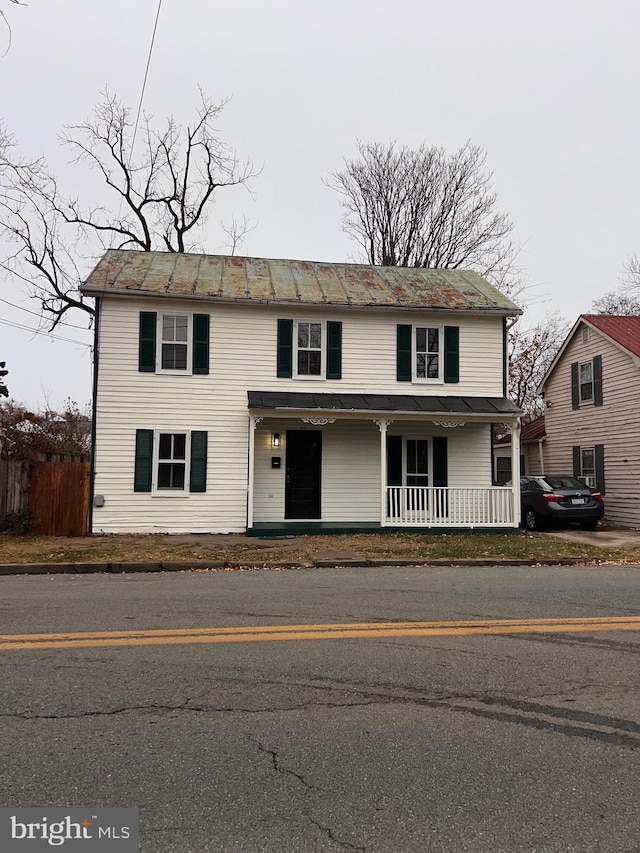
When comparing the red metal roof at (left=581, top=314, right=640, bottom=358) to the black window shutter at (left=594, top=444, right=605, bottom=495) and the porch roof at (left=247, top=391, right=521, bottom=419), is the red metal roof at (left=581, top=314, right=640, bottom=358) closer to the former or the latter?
the black window shutter at (left=594, top=444, right=605, bottom=495)

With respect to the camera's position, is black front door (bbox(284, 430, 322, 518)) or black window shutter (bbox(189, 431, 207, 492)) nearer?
black window shutter (bbox(189, 431, 207, 492))

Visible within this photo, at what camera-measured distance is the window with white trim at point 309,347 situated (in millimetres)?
15641

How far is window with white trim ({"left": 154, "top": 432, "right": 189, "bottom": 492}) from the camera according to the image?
48.3 ft

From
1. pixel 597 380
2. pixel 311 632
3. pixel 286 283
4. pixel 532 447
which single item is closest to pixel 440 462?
pixel 286 283

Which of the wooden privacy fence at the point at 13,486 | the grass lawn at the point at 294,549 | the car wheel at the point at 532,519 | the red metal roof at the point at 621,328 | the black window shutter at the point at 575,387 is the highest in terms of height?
the red metal roof at the point at 621,328

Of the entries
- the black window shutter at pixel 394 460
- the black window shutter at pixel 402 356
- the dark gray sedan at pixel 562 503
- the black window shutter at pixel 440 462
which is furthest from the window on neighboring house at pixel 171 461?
the dark gray sedan at pixel 562 503

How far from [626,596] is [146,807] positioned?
6782 millimetres

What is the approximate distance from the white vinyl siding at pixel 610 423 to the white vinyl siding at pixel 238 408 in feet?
15.0

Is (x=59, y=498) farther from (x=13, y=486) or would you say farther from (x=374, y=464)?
(x=374, y=464)

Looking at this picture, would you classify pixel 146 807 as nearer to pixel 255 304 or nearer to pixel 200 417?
pixel 200 417

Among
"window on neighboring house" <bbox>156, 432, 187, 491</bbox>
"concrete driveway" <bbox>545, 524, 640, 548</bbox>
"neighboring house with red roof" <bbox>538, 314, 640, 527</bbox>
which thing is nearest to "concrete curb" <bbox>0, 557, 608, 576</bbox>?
"concrete driveway" <bbox>545, 524, 640, 548</bbox>

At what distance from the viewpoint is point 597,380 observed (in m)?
19.4

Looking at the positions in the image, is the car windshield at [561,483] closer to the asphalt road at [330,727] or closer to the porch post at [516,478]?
the porch post at [516,478]

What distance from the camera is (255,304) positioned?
50.2 feet
